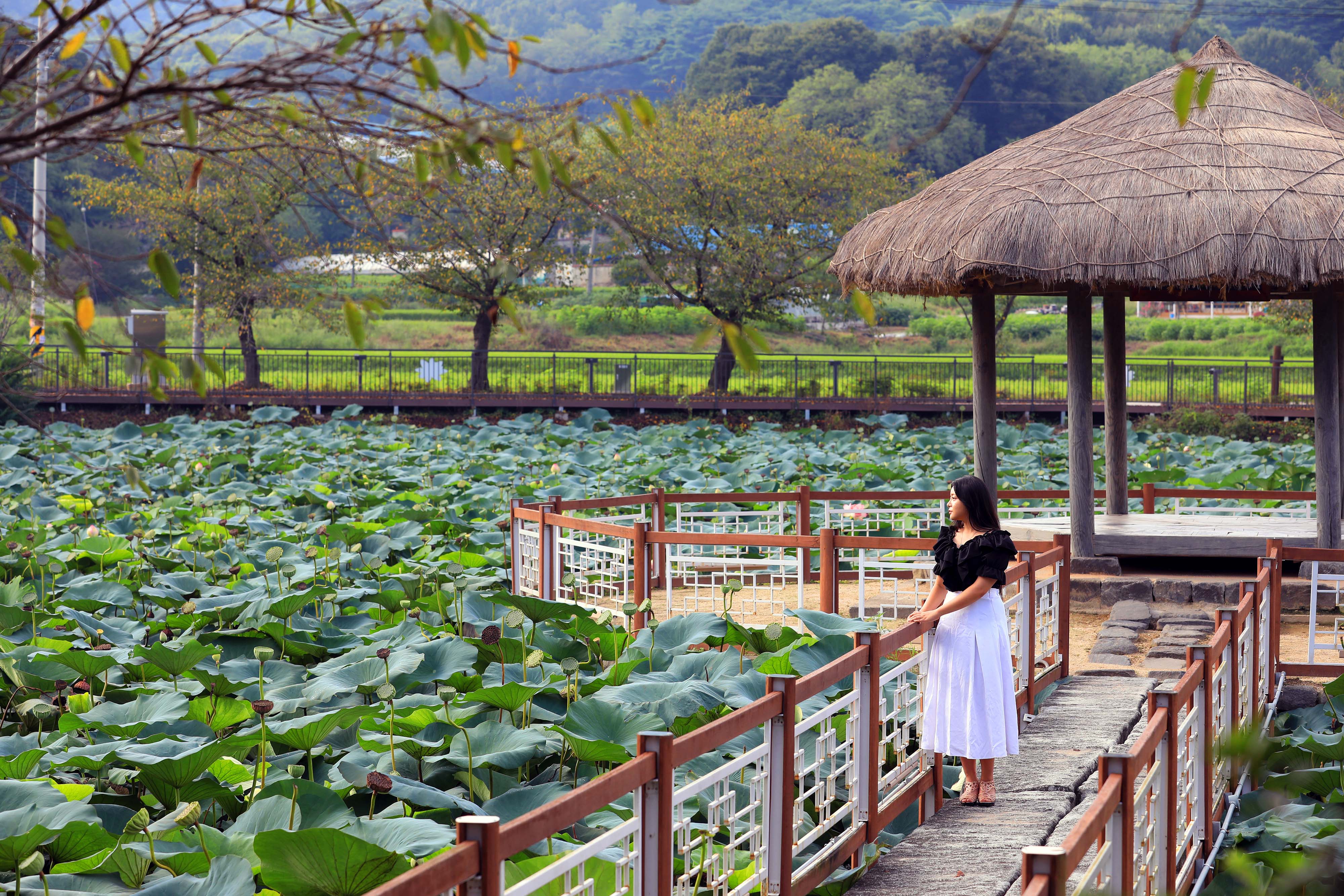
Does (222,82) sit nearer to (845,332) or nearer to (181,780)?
(181,780)

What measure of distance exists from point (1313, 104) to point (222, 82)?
27.7 ft

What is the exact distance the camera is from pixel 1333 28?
234ft

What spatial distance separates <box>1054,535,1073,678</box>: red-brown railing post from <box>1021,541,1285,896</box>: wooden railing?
34.4 inches

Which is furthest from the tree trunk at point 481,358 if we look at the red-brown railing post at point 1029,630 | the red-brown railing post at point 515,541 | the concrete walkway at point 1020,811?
the concrete walkway at point 1020,811

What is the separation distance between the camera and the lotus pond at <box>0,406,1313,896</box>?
3293 mm

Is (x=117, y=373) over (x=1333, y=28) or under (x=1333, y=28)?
under

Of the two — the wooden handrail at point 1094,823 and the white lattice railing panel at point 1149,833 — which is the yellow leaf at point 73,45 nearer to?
the wooden handrail at point 1094,823

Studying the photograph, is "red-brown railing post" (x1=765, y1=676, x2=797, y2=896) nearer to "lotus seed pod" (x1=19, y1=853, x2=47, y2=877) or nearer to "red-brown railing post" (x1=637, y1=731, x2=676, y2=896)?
"red-brown railing post" (x1=637, y1=731, x2=676, y2=896)

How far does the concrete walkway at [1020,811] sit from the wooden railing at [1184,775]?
204mm

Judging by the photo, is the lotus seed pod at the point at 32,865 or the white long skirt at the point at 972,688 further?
the white long skirt at the point at 972,688

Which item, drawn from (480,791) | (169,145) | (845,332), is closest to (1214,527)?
(480,791)

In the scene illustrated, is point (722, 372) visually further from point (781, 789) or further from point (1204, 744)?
point (781, 789)

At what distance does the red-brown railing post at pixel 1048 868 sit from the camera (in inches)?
85.3

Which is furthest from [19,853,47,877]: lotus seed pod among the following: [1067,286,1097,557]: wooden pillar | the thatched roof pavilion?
[1067,286,1097,557]: wooden pillar
